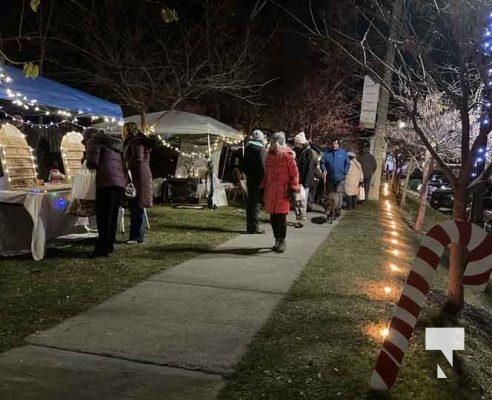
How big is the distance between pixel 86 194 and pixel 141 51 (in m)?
9.92

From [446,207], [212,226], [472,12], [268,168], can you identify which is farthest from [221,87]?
[446,207]

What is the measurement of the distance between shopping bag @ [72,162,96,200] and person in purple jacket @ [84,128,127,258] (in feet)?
0.66

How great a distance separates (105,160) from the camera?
737 cm

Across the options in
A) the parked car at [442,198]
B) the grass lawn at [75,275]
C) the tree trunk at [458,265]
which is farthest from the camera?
the parked car at [442,198]

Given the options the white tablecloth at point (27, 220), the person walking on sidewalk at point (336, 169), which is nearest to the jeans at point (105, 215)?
the white tablecloth at point (27, 220)

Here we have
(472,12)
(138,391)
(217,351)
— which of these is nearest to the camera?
(138,391)

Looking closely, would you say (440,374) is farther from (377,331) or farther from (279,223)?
(279,223)

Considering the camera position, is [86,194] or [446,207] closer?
[86,194]

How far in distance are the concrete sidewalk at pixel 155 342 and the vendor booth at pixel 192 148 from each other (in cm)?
768

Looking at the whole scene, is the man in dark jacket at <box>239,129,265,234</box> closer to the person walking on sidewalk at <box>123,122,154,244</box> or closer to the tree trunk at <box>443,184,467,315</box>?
the person walking on sidewalk at <box>123,122,154,244</box>

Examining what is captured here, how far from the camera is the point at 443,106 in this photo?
15.9 metres

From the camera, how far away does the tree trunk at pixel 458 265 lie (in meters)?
6.16

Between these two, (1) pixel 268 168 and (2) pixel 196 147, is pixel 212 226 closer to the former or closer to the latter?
(1) pixel 268 168

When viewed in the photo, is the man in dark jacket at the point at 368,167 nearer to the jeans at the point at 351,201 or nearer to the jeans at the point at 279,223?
the jeans at the point at 351,201
